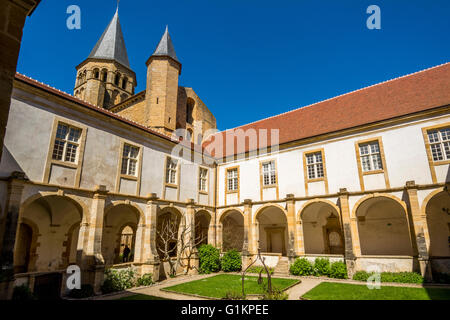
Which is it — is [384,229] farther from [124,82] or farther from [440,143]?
[124,82]

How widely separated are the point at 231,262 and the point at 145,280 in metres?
5.95

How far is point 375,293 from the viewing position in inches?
392

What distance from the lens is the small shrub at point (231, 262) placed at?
17356 mm

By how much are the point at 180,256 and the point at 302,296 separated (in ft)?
28.3

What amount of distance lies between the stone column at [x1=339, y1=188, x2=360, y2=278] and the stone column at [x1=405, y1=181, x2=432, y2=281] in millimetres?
2518

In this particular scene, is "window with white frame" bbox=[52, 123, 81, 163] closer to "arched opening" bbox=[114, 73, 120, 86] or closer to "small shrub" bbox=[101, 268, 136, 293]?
"small shrub" bbox=[101, 268, 136, 293]

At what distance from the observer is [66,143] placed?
469 inches

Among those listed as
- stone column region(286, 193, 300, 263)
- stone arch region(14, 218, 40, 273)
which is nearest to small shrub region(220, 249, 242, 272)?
stone column region(286, 193, 300, 263)

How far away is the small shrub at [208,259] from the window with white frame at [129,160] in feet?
22.2

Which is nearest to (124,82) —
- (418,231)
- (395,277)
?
(418,231)

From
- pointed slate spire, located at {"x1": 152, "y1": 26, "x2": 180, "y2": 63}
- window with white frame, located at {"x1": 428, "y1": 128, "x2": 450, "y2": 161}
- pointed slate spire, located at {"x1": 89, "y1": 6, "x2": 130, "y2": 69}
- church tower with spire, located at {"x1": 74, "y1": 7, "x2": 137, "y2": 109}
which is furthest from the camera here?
pointed slate spire, located at {"x1": 89, "y1": 6, "x2": 130, "y2": 69}

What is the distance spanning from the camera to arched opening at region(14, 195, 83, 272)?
13789 mm

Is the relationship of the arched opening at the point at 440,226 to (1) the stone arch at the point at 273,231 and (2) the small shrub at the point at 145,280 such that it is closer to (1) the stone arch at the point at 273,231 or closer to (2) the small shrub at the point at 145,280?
(1) the stone arch at the point at 273,231

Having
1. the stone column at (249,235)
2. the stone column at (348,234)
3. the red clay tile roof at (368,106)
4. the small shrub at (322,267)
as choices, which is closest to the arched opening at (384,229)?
the stone column at (348,234)
